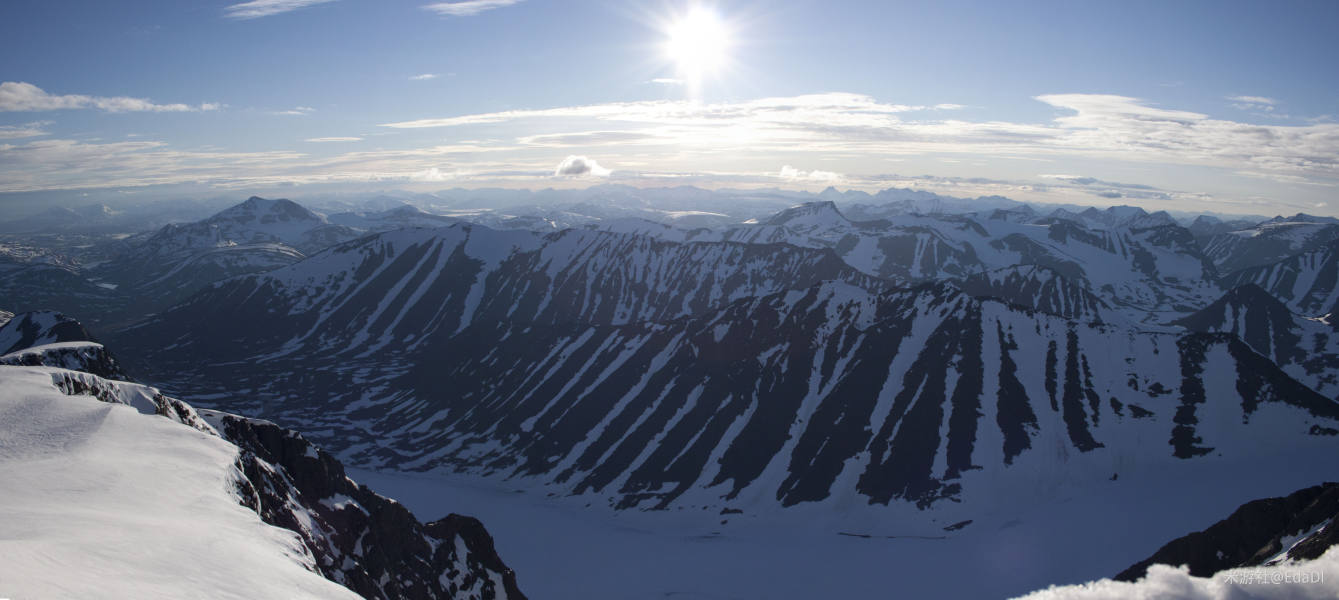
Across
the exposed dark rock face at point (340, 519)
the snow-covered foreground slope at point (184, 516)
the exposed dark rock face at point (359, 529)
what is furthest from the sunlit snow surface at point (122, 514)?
the exposed dark rock face at point (359, 529)

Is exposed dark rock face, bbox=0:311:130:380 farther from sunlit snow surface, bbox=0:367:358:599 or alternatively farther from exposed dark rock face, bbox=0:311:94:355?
sunlit snow surface, bbox=0:367:358:599

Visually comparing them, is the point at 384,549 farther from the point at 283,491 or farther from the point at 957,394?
the point at 957,394

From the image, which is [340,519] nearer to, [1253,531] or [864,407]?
[1253,531]

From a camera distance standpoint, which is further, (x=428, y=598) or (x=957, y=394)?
(x=957, y=394)

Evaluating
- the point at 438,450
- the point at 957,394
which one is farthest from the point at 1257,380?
the point at 438,450

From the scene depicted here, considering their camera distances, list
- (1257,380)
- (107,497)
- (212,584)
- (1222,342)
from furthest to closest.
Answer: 1. (1222,342)
2. (1257,380)
3. (107,497)
4. (212,584)

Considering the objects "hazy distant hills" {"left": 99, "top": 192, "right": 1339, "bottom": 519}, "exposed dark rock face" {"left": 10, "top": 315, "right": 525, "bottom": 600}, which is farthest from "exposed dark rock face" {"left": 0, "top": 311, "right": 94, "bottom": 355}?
"exposed dark rock face" {"left": 10, "top": 315, "right": 525, "bottom": 600}
